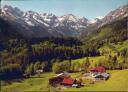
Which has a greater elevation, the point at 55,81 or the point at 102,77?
the point at 102,77

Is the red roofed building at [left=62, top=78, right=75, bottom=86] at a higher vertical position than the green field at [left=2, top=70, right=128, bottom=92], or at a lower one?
higher

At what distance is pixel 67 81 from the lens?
3853 centimetres

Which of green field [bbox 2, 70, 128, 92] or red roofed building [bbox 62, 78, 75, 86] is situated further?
red roofed building [bbox 62, 78, 75, 86]

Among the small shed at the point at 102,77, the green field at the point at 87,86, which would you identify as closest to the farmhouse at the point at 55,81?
the green field at the point at 87,86

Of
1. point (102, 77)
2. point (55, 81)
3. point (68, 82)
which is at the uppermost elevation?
point (102, 77)

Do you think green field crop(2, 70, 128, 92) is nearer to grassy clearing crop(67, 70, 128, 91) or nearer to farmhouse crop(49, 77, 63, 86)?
grassy clearing crop(67, 70, 128, 91)

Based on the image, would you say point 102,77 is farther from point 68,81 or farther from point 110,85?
point 68,81

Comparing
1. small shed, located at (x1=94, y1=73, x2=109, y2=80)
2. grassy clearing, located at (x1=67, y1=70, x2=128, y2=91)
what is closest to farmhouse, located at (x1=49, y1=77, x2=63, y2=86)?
grassy clearing, located at (x1=67, y1=70, x2=128, y2=91)

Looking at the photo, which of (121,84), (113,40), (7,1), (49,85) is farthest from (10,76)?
(113,40)

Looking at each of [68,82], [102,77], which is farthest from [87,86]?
[102,77]

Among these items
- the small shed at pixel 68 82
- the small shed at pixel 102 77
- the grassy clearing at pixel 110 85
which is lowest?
the grassy clearing at pixel 110 85

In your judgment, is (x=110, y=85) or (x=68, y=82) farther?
(x=68, y=82)

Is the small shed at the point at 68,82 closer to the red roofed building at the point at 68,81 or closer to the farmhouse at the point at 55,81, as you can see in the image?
the red roofed building at the point at 68,81

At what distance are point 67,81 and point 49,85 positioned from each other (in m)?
2.64
